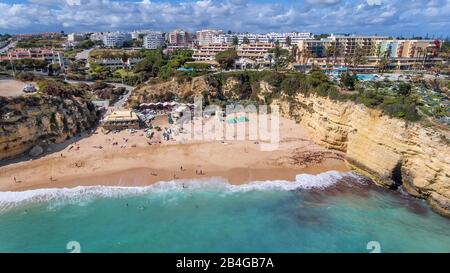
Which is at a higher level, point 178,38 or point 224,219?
point 178,38

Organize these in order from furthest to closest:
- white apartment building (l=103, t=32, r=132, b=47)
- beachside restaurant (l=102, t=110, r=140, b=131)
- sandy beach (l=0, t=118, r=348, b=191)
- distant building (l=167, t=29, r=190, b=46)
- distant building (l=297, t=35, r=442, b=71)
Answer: distant building (l=167, t=29, r=190, b=46), white apartment building (l=103, t=32, r=132, b=47), distant building (l=297, t=35, r=442, b=71), beachside restaurant (l=102, t=110, r=140, b=131), sandy beach (l=0, t=118, r=348, b=191)

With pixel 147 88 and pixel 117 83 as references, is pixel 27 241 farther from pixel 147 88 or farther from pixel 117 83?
pixel 117 83

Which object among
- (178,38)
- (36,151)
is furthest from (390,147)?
(178,38)

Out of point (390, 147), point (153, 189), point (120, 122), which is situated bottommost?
point (153, 189)

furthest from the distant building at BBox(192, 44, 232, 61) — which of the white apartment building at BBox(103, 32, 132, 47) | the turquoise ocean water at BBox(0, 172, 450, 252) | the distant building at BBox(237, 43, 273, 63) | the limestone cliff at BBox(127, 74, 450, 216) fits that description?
the white apartment building at BBox(103, 32, 132, 47)

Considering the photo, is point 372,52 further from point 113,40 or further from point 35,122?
→ point 113,40

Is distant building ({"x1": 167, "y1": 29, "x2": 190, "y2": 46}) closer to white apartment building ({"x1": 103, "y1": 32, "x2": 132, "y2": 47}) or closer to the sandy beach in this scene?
white apartment building ({"x1": 103, "y1": 32, "x2": 132, "y2": 47})

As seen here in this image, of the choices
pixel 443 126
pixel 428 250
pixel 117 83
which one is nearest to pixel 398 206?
pixel 428 250
